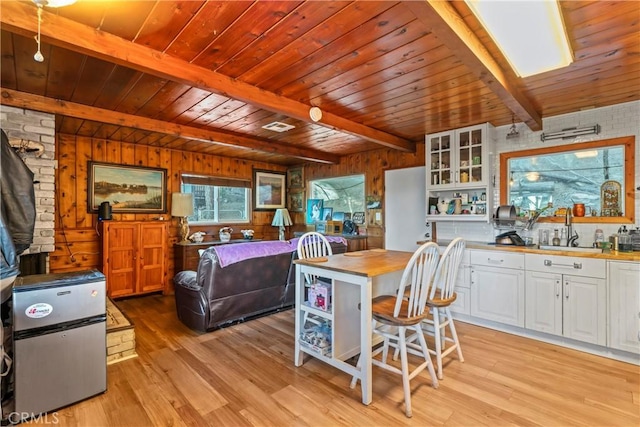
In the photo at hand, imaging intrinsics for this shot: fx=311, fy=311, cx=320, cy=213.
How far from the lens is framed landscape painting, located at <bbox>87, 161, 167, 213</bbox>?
4387 mm


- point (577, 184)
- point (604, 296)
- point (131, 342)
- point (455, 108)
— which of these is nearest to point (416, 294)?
point (604, 296)

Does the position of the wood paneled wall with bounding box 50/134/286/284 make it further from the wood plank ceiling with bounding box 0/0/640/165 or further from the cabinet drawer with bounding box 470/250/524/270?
the cabinet drawer with bounding box 470/250/524/270

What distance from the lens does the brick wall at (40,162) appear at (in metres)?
2.99

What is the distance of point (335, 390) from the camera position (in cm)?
215

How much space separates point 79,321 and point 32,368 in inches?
12.5

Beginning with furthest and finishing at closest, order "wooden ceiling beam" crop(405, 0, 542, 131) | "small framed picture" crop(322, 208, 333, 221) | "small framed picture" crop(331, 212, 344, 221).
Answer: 1. "small framed picture" crop(322, 208, 333, 221)
2. "small framed picture" crop(331, 212, 344, 221)
3. "wooden ceiling beam" crop(405, 0, 542, 131)

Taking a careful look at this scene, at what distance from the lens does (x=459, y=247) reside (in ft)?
8.22

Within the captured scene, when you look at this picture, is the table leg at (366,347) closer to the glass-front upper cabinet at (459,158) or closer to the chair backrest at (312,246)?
the chair backrest at (312,246)

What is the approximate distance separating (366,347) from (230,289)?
168cm

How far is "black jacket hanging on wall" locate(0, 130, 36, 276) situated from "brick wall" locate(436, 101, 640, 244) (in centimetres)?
432

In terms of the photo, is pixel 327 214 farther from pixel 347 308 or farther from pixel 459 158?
pixel 347 308

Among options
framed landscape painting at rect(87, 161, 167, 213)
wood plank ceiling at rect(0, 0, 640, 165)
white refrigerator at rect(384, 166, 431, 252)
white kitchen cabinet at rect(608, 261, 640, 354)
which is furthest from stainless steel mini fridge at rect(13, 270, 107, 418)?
white kitchen cabinet at rect(608, 261, 640, 354)

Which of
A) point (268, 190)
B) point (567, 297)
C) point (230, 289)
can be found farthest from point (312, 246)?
point (268, 190)

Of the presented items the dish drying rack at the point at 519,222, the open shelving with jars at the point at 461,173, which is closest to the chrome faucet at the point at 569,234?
the dish drying rack at the point at 519,222
